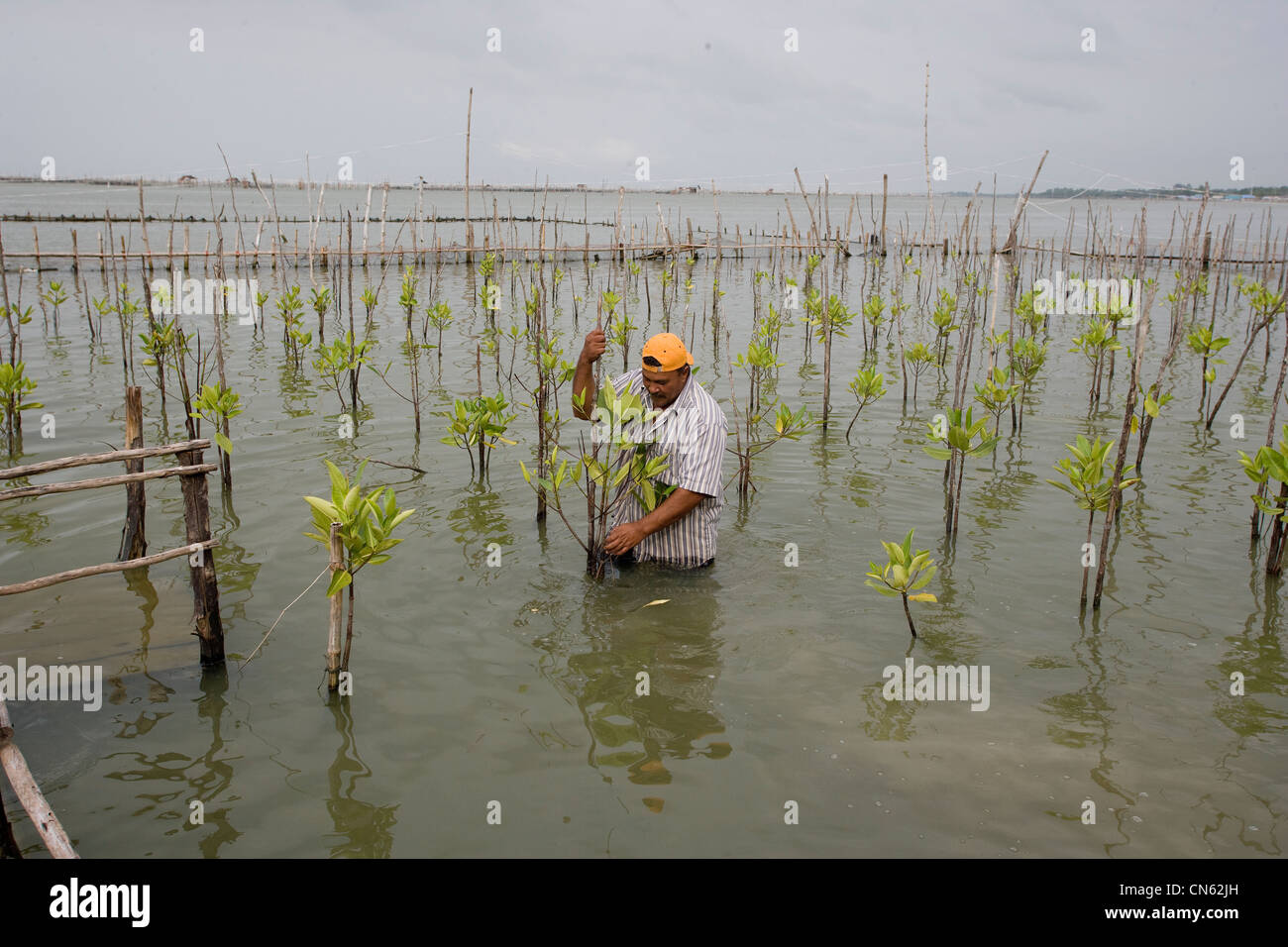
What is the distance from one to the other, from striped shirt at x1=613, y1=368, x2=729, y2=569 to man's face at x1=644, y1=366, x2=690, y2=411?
1.4 inches

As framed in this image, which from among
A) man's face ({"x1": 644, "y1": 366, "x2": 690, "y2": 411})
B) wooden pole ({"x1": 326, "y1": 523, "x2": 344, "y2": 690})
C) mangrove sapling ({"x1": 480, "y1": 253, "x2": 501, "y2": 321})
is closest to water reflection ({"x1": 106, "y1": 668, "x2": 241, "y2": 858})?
wooden pole ({"x1": 326, "y1": 523, "x2": 344, "y2": 690})

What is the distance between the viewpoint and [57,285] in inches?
482

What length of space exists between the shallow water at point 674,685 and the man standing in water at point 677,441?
0.40m

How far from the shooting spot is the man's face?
479 cm

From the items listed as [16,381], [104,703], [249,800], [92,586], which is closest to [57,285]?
[16,381]

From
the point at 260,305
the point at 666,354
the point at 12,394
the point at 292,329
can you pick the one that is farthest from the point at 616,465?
the point at 260,305

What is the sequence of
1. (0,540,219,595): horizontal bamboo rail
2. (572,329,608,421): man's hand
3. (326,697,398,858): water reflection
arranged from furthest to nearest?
(572,329,608,421): man's hand → (0,540,219,595): horizontal bamboo rail → (326,697,398,858): water reflection

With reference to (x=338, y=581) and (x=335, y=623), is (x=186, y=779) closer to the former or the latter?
(x=335, y=623)

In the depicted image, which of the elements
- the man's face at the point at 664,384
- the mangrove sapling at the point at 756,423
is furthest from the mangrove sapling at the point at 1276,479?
the man's face at the point at 664,384

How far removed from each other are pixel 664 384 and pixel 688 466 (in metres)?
0.49

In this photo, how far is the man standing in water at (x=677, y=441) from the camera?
15.6 ft

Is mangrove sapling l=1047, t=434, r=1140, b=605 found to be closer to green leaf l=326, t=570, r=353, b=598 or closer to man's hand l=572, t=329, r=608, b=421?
man's hand l=572, t=329, r=608, b=421
